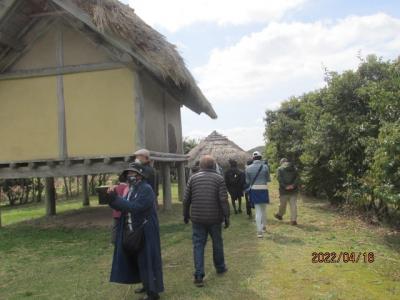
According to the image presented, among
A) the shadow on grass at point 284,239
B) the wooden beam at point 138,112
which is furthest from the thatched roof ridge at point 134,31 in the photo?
the shadow on grass at point 284,239

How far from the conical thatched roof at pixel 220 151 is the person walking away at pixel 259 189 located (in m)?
14.4

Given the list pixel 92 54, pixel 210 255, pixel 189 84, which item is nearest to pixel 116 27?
pixel 92 54

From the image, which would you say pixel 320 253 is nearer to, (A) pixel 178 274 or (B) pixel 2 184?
(A) pixel 178 274

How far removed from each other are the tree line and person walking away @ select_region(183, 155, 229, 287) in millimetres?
3661

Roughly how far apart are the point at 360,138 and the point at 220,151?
562 inches

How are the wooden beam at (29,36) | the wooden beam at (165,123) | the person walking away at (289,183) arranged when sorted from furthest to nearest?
the wooden beam at (165,123), the wooden beam at (29,36), the person walking away at (289,183)

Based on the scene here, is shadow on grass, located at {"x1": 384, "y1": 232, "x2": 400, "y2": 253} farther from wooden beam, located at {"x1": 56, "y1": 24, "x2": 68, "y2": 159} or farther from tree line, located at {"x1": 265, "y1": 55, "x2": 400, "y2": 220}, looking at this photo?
wooden beam, located at {"x1": 56, "y1": 24, "x2": 68, "y2": 159}

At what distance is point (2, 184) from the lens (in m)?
23.4

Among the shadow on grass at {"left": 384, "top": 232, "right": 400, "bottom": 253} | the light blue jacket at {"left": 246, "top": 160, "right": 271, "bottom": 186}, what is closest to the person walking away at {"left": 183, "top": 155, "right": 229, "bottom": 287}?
the light blue jacket at {"left": 246, "top": 160, "right": 271, "bottom": 186}

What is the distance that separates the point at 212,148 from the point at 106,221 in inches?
508

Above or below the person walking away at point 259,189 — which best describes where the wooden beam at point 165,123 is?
above

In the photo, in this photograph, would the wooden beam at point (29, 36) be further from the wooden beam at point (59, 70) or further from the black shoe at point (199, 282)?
the black shoe at point (199, 282)
